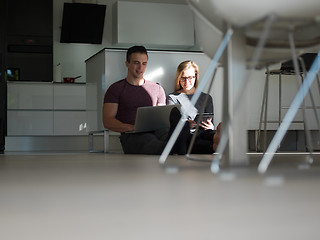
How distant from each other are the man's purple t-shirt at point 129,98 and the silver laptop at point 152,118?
0.49 meters

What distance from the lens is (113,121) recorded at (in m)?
3.72

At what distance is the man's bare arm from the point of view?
145 inches

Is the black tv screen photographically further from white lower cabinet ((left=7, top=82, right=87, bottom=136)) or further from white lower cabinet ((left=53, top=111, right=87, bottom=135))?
white lower cabinet ((left=53, top=111, right=87, bottom=135))

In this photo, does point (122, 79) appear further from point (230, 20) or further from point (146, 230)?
point (146, 230)

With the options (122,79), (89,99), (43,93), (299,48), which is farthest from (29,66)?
(299,48)

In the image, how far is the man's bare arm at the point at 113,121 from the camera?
369 cm

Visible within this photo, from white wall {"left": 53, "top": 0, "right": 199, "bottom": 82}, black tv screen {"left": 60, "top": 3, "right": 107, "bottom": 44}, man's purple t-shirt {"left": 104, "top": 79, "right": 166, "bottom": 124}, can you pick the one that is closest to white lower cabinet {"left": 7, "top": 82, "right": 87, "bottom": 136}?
white wall {"left": 53, "top": 0, "right": 199, "bottom": 82}

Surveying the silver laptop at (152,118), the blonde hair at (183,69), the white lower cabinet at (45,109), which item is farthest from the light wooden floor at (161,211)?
the white lower cabinet at (45,109)

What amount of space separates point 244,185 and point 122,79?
336 centimetres

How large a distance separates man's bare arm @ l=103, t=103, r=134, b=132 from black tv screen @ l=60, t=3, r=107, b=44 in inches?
168

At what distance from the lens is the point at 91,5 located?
7.82 metres

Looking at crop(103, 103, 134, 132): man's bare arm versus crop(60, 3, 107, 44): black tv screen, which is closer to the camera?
crop(103, 103, 134, 132): man's bare arm

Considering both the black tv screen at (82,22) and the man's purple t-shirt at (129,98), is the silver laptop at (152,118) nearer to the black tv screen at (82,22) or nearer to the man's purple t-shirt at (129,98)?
the man's purple t-shirt at (129,98)

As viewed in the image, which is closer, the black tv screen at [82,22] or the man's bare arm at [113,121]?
the man's bare arm at [113,121]
